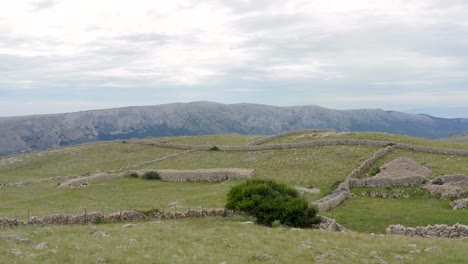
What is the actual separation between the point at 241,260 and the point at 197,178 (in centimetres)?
3611

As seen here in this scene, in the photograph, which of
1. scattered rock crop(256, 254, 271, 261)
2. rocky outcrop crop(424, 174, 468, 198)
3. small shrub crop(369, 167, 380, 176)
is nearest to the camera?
scattered rock crop(256, 254, 271, 261)

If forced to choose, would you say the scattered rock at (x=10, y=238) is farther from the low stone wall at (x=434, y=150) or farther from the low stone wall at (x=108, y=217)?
the low stone wall at (x=434, y=150)

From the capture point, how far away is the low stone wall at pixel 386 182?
44219 millimetres

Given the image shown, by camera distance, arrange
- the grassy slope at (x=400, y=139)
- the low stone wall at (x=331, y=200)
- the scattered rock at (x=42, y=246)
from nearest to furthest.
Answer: the scattered rock at (x=42, y=246) → the low stone wall at (x=331, y=200) → the grassy slope at (x=400, y=139)

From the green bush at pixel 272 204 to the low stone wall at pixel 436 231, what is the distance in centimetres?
577

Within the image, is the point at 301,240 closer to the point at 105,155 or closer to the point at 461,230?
the point at 461,230

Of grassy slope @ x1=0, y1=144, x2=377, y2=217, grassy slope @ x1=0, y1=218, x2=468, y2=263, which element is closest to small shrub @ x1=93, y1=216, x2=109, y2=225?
grassy slope @ x1=0, y1=144, x2=377, y2=217

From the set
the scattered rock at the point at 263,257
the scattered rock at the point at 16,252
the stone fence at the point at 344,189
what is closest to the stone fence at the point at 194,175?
the stone fence at the point at 344,189

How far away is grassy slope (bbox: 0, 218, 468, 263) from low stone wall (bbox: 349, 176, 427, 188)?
66.4ft

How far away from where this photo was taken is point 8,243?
1852 cm

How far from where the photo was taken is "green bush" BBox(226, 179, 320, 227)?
28.8 metres

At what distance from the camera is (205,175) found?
175 feet

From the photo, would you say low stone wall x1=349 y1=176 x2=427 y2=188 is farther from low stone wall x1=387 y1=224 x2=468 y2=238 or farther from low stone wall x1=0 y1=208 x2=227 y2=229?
low stone wall x1=0 y1=208 x2=227 y2=229

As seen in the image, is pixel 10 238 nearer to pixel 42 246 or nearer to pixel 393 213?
pixel 42 246
